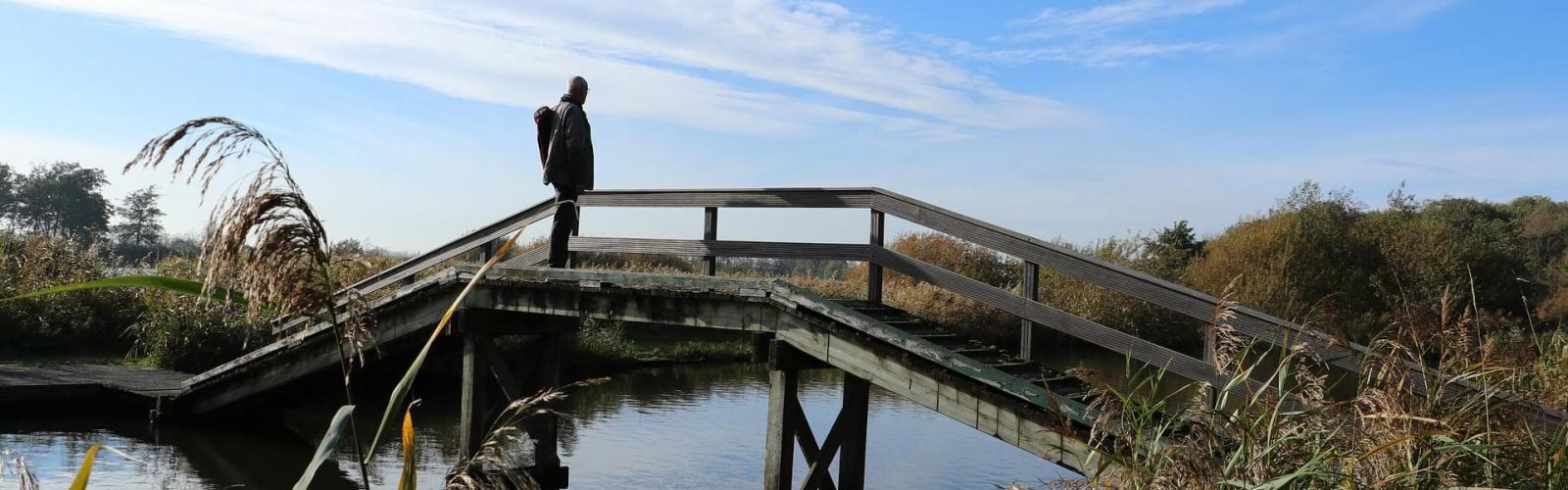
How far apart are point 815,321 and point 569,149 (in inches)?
102

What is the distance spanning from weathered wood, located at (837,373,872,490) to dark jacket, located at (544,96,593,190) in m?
2.60

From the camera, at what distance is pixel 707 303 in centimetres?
805

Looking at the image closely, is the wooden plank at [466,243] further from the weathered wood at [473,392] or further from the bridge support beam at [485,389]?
the weathered wood at [473,392]

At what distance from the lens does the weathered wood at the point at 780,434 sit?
7.79 metres

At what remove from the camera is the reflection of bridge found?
652 cm

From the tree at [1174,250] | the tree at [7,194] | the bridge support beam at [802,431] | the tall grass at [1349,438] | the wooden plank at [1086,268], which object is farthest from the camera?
the tree at [7,194]

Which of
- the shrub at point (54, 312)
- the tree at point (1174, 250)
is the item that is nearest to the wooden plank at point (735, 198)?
the shrub at point (54, 312)

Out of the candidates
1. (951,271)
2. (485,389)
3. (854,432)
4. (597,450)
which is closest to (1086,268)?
(951,271)

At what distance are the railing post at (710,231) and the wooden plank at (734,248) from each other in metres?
0.05

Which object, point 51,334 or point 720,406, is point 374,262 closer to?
point 51,334

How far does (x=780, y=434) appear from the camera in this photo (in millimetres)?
7801

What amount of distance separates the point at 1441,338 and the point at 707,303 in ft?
16.0

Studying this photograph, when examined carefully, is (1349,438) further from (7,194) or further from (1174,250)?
(7,194)

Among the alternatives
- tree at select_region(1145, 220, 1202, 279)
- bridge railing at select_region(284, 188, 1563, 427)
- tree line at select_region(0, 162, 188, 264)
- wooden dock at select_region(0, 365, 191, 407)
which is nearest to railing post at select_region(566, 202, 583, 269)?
bridge railing at select_region(284, 188, 1563, 427)
